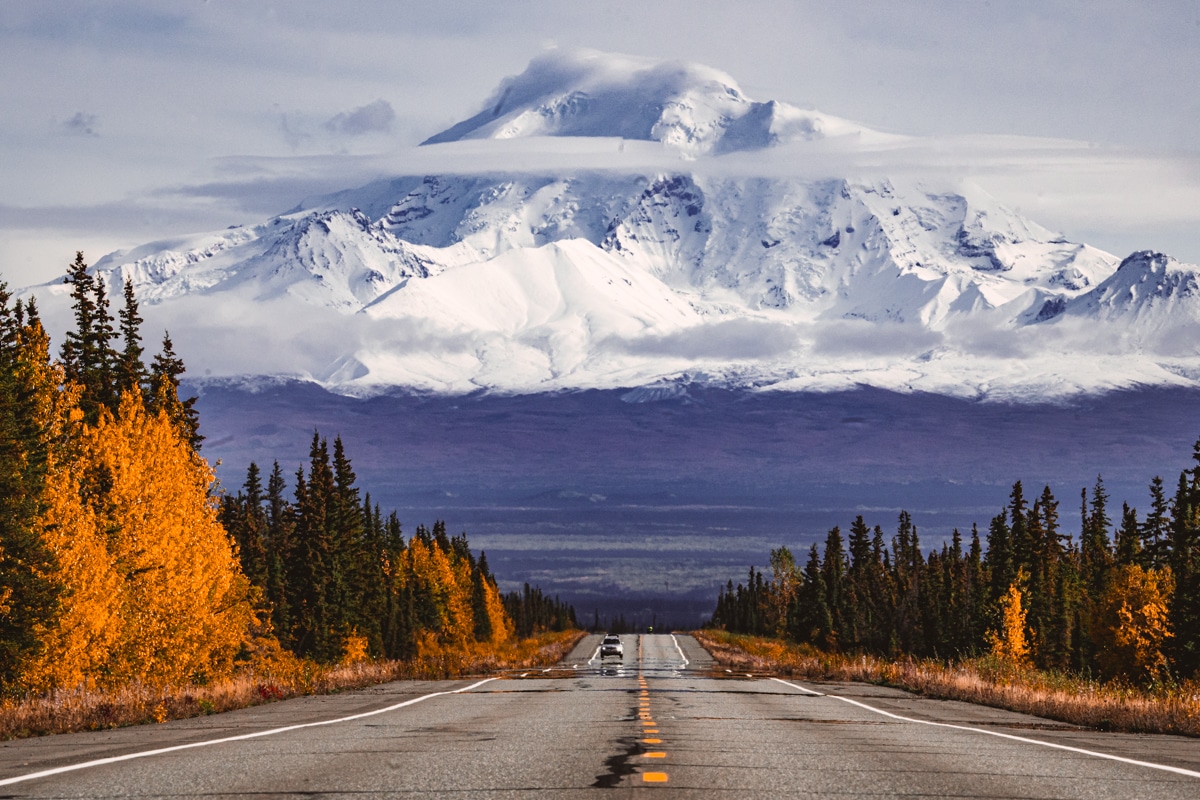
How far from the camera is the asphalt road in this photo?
39.0 feet

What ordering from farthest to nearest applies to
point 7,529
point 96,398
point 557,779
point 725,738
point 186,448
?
point 96,398 → point 186,448 → point 7,529 → point 725,738 → point 557,779

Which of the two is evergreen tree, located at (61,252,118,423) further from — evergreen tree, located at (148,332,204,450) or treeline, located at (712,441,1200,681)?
treeline, located at (712,441,1200,681)

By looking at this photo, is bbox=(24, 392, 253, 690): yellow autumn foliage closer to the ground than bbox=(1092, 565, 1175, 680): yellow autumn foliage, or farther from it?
farther from it

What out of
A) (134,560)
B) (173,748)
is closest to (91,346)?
(134,560)

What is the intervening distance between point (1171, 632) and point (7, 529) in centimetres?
6444

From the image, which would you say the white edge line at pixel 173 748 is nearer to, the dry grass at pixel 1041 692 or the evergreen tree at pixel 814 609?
the dry grass at pixel 1041 692

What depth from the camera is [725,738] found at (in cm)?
1722

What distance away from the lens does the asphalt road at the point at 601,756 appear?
1189cm

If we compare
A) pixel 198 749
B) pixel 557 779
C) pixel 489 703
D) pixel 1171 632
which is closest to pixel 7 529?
pixel 489 703

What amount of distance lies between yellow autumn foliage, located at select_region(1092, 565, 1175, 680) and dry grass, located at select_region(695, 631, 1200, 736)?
41.0 m

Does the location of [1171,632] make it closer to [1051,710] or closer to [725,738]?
[1051,710]

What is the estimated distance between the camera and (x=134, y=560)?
35.0 metres

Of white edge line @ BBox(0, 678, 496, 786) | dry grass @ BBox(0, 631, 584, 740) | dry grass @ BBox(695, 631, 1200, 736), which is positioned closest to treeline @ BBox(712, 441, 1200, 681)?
dry grass @ BBox(695, 631, 1200, 736)

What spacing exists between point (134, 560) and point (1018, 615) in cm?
7766
